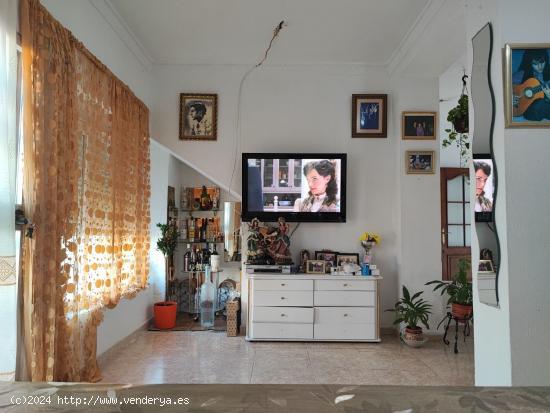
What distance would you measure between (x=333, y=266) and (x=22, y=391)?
3.49 metres

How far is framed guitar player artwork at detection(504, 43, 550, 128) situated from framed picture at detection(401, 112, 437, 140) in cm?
211

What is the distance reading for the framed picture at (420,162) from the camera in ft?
13.6

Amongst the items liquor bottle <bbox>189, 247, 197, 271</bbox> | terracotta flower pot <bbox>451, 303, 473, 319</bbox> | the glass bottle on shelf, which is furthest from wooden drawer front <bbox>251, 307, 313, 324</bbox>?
liquor bottle <bbox>189, 247, 197, 271</bbox>

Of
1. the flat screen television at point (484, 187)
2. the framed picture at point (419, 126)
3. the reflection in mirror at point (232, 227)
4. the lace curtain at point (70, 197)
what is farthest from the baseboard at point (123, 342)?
the framed picture at point (419, 126)

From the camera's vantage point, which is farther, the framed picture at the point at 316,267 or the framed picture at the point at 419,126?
the framed picture at the point at 419,126

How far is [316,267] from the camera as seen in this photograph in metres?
3.99

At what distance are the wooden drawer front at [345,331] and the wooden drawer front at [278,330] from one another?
0.10 meters

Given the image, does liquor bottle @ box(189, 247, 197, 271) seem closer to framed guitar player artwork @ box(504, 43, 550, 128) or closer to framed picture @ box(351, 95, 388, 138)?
framed picture @ box(351, 95, 388, 138)

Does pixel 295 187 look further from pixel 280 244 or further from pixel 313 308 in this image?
pixel 313 308

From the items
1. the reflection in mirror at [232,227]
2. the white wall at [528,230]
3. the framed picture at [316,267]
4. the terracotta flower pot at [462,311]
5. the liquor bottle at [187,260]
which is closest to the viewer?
the white wall at [528,230]

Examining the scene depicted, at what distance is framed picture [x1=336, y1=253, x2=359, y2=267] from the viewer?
4.08 m

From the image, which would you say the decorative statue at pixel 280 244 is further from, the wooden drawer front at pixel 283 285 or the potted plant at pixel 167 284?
the potted plant at pixel 167 284

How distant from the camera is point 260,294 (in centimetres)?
383

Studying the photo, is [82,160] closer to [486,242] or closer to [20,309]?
[20,309]
